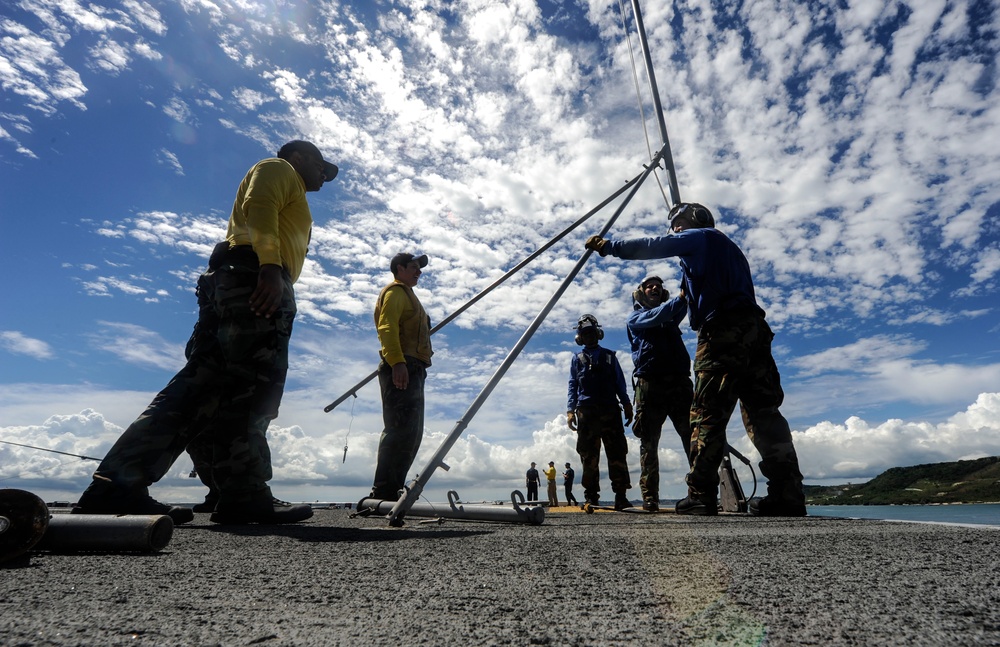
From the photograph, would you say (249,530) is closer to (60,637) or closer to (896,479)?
(60,637)

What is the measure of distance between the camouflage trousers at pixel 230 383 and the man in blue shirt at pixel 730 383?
263 cm

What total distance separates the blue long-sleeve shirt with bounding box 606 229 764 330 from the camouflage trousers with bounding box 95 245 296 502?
248 centimetres

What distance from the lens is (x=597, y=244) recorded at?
4.05 meters

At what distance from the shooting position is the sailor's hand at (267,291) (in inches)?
109

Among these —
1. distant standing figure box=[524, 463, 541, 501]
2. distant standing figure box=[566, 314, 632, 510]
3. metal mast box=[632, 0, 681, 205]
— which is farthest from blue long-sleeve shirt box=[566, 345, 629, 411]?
distant standing figure box=[524, 463, 541, 501]

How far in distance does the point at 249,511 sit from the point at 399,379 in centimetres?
141

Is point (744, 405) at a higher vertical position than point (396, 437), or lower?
higher

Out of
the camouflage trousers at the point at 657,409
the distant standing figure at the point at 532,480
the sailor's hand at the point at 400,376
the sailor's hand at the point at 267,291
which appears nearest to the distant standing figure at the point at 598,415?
the camouflage trousers at the point at 657,409

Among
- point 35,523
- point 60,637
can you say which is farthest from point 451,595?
point 35,523

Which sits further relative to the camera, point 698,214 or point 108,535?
point 698,214

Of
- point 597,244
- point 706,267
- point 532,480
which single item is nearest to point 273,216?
point 597,244

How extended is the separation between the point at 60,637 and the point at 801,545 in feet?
5.92

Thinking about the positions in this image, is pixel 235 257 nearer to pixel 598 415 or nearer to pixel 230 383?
pixel 230 383

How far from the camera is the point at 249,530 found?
247 cm
